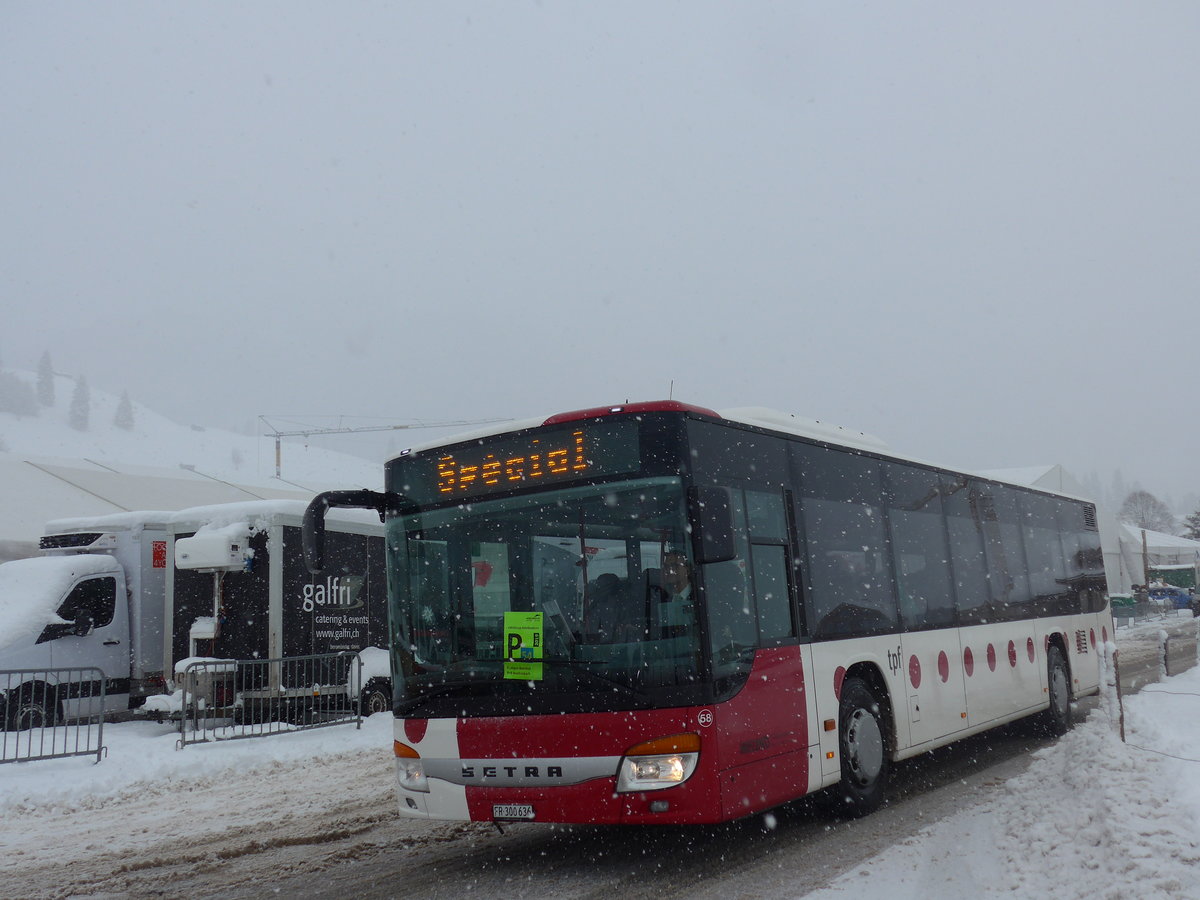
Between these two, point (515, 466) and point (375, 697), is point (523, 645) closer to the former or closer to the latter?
point (515, 466)

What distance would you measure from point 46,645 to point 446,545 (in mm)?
11759

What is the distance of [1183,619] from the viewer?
46969 millimetres

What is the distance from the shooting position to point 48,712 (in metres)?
14.7

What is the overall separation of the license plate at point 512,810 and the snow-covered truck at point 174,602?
934cm

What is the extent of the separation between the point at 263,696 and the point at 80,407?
140368mm

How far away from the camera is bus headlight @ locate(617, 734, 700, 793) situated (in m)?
5.90

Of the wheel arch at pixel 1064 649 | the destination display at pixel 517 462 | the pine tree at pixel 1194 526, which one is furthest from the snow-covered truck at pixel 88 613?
the pine tree at pixel 1194 526

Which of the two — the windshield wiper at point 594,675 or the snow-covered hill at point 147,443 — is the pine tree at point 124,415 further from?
the windshield wiper at point 594,675

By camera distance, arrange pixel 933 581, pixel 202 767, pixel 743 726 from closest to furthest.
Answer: pixel 743 726 → pixel 933 581 → pixel 202 767

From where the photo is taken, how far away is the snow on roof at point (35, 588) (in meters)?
15.3

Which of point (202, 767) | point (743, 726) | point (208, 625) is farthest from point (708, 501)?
point (208, 625)

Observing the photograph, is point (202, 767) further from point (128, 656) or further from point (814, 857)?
point (814, 857)

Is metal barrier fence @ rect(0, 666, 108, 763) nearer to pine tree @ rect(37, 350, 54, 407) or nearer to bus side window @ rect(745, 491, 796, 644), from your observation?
bus side window @ rect(745, 491, 796, 644)

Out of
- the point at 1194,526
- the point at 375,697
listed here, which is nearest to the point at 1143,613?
the point at 375,697
